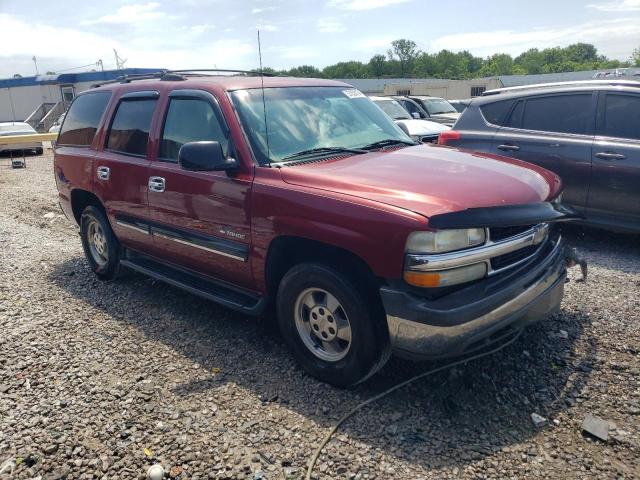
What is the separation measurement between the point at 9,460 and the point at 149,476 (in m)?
0.82

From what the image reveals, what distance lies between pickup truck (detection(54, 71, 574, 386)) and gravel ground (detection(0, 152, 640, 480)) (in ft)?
1.19

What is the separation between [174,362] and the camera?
3719mm

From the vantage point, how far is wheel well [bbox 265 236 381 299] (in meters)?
3.03

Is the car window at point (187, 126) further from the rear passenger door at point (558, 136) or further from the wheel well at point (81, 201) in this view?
the rear passenger door at point (558, 136)

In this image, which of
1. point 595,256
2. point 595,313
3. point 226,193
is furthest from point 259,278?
point 595,256

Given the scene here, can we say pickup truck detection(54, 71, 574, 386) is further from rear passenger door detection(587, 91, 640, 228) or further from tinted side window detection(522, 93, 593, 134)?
tinted side window detection(522, 93, 593, 134)

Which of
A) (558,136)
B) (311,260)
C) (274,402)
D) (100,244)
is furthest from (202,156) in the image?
(558,136)

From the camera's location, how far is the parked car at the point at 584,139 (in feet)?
17.9

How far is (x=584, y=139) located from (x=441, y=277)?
3981mm

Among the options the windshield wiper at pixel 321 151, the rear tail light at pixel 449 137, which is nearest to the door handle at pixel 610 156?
the rear tail light at pixel 449 137

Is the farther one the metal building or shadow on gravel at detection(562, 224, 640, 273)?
the metal building

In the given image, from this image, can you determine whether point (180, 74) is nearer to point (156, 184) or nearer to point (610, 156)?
point (156, 184)

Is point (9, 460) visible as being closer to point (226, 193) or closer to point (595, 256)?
point (226, 193)

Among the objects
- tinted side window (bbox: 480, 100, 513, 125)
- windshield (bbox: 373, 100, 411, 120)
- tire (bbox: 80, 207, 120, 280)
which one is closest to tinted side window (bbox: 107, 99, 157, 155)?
tire (bbox: 80, 207, 120, 280)
